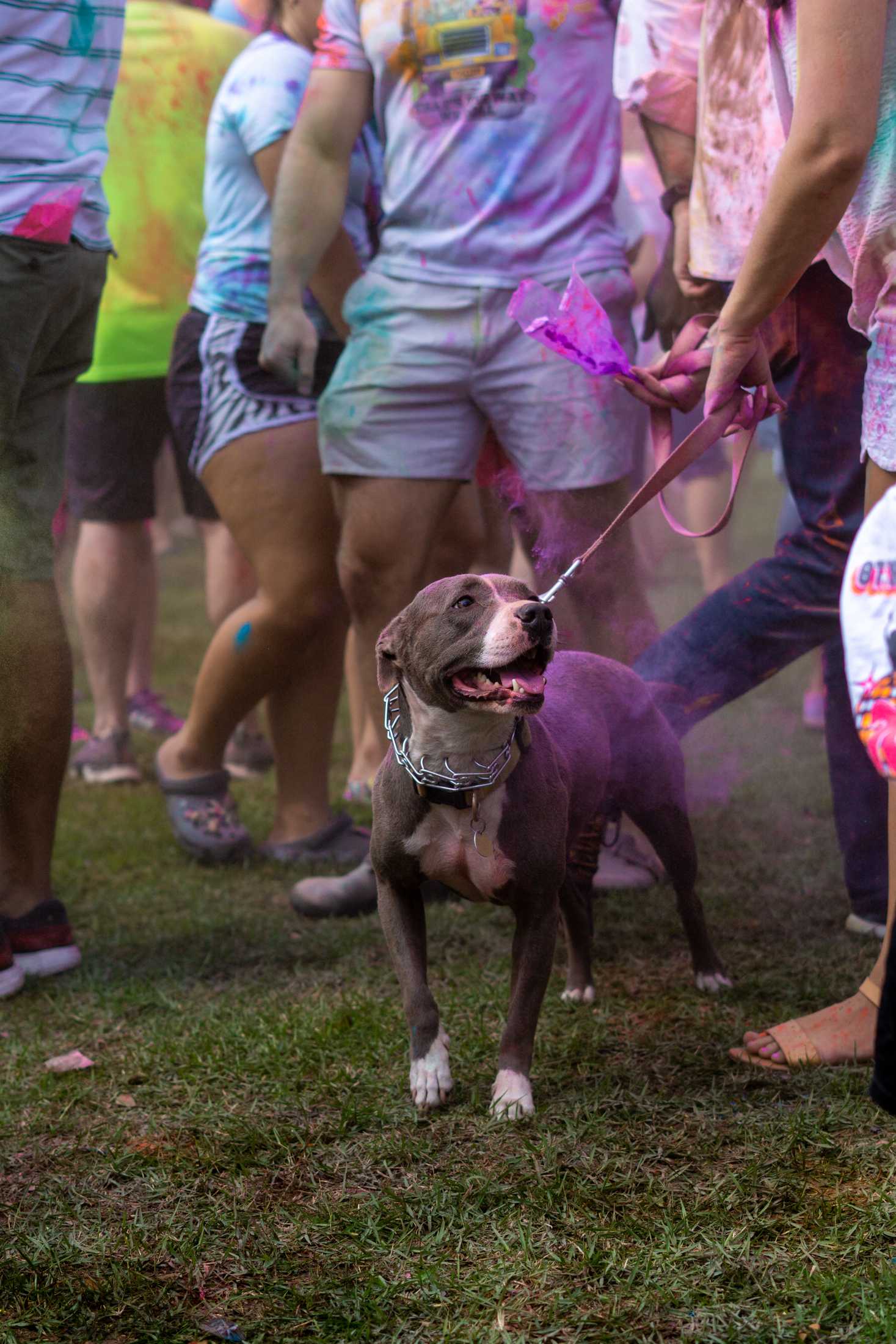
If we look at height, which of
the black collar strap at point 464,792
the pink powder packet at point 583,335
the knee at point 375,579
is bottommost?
the knee at point 375,579

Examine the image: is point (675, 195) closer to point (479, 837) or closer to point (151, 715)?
point (479, 837)

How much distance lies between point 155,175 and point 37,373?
6.41 feet

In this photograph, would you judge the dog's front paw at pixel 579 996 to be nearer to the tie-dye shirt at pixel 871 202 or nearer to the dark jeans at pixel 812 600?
the dark jeans at pixel 812 600

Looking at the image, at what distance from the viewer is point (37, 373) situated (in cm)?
295

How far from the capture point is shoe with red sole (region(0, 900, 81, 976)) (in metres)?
3.08

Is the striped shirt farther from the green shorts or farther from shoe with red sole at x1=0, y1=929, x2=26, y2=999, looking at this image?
shoe with red sole at x1=0, y1=929, x2=26, y2=999

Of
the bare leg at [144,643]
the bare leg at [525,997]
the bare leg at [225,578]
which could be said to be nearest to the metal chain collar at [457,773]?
the bare leg at [525,997]

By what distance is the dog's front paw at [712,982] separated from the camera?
2.82m

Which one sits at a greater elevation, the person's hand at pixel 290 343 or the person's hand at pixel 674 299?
the person's hand at pixel 674 299

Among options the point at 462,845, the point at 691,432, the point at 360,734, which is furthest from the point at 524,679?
the point at 360,734

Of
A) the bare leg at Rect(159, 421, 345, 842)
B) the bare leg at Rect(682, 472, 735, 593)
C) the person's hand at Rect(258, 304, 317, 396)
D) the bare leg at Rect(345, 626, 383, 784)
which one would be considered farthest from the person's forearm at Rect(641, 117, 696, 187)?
the bare leg at Rect(682, 472, 735, 593)

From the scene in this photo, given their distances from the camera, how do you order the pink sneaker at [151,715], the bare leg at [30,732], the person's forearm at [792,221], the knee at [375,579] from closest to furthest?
the person's forearm at [792,221] → the bare leg at [30,732] → the knee at [375,579] → the pink sneaker at [151,715]

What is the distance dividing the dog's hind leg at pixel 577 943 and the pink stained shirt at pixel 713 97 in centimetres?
122

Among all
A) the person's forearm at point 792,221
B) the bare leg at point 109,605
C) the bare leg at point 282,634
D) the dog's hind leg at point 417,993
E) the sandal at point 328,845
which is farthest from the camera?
the bare leg at point 109,605
